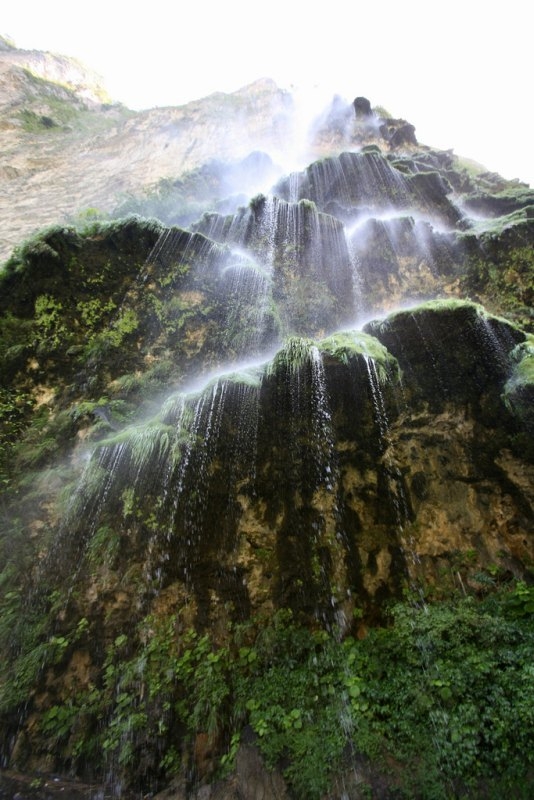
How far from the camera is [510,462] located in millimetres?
6227

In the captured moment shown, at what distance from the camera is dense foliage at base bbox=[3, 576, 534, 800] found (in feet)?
13.6

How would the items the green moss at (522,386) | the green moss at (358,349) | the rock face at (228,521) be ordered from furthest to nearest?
the green moss at (358,349) → the green moss at (522,386) → the rock face at (228,521)

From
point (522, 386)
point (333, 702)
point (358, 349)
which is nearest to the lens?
point (333, 702)

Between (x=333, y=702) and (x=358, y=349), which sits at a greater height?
(x=358, y=349)

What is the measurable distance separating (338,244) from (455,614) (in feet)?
36.0

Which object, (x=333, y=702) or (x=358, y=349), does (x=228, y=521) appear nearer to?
(x=333, y=702)

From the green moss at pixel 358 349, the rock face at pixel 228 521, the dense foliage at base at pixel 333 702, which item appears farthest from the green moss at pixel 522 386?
the dense foliage at base at pixel 333 702

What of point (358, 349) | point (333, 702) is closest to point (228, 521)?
point (333, 702)

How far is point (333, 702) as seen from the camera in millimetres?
5156

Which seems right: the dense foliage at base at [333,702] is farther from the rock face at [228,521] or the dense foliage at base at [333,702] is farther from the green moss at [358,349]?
the green moss at [358,349]

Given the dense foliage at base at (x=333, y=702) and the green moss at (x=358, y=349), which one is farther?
the green moss at (x=358, y=349)

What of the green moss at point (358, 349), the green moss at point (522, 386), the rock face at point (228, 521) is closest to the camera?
the rock face at point (228, 521)

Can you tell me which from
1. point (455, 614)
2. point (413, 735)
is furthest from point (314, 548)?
point (413, 735)

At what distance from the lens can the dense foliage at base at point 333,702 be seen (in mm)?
4156
